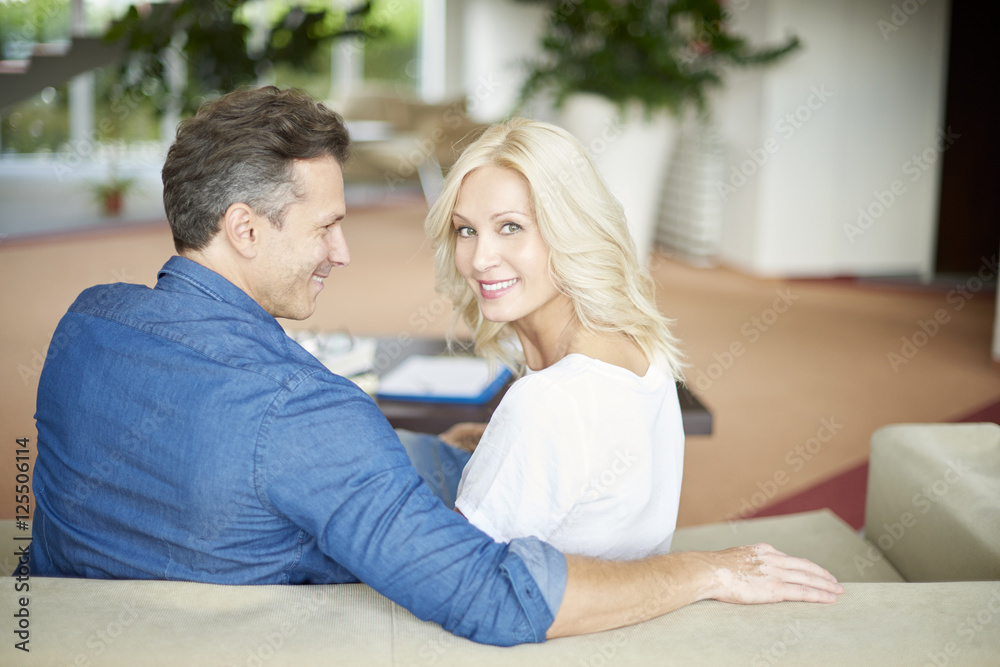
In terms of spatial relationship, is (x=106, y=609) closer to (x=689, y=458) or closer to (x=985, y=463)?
(x=985, y=463)

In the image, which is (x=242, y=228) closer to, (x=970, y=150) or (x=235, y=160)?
(x=235, y=160)

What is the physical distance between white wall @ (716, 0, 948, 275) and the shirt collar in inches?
A: 215

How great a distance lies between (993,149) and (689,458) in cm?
413

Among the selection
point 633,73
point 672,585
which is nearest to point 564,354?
point 672,585

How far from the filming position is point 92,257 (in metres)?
6.67

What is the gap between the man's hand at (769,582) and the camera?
109 cm

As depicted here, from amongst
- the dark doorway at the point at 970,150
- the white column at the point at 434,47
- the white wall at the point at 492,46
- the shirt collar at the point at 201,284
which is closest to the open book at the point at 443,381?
the shirt collar at the point at 201,284

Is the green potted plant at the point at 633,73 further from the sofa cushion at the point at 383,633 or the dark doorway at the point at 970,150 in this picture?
the sofa cushion at the point at 383,633

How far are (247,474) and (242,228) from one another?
40cm

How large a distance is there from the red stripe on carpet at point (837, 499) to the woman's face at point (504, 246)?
166 centimetres

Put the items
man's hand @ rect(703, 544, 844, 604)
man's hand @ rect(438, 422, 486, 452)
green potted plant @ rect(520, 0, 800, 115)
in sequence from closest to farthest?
man's hand @ rect(703, 544, 844, 604) < man's hand @ rect(438, 422, 486, 452) < green potted plant @ rect(520, 0, 800, 115)

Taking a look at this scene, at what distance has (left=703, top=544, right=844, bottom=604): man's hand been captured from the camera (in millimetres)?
1093

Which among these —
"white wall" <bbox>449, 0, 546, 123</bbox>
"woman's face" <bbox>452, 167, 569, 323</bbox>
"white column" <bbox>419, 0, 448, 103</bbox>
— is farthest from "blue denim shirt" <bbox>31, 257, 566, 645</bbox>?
"white column" <bbox>419, 0, 448, 103</bbox>

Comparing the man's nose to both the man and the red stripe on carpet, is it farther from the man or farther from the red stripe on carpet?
the red stripe on carpet
